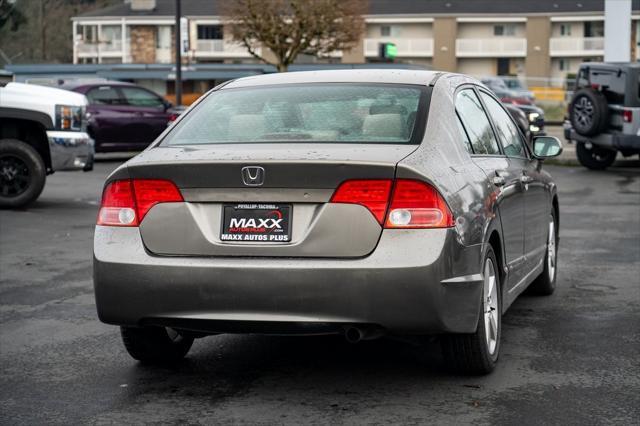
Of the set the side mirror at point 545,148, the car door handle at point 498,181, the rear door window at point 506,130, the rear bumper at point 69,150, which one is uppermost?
the rear door window at point 506,130

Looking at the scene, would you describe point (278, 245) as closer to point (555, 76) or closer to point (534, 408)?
point (534, 408)

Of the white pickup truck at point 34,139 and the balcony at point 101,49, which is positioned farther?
the balcony at point 101,49

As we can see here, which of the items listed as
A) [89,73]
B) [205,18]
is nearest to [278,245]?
[89,73]

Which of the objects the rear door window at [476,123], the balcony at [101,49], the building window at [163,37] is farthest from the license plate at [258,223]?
the balcony at [101,49]

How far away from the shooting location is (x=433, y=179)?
5340 mm

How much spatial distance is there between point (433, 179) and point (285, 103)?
3.60ft

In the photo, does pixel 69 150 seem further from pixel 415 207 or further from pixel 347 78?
pixel 415 207

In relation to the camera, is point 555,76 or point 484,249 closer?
point 484,249

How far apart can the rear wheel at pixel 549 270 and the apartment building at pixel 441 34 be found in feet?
258

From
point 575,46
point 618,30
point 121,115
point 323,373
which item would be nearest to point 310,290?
point 323,373

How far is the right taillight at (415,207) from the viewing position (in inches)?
206

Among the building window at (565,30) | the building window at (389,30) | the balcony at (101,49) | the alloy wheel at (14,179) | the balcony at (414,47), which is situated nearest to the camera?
the alloy wheel at (14,179)

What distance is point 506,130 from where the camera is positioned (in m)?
7.45

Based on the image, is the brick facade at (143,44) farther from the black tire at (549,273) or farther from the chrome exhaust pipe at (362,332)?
the chrome exhaust pipe at (362,332)
